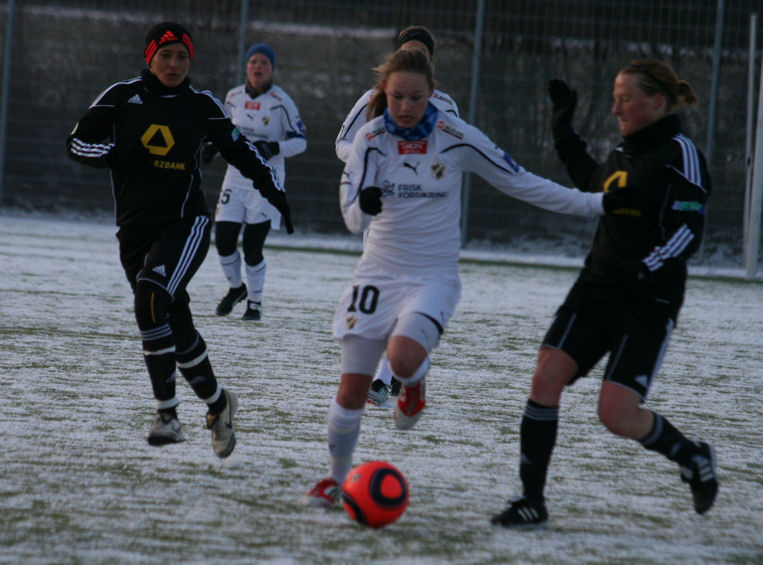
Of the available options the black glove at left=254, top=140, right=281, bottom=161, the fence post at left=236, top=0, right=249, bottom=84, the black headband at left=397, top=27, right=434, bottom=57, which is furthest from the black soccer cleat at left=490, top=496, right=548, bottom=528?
the fence post at left=236, top=0, right=249, bottom=84

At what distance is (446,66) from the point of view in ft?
51.9

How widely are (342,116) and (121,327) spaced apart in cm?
820

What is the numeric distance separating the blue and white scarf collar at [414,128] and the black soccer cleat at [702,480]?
1525 mm

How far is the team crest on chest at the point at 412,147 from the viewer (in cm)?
425

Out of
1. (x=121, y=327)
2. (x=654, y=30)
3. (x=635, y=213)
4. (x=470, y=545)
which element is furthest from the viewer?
(x=654, y=30)

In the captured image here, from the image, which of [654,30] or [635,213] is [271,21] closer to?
[654,30]

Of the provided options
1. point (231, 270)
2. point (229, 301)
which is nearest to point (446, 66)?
point (231, 270)

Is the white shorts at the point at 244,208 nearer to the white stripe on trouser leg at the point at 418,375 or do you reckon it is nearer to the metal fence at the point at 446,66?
the white stripe on trouser leg at the point at 418,375

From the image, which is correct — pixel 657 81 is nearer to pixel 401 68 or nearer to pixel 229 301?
pixel 401 68

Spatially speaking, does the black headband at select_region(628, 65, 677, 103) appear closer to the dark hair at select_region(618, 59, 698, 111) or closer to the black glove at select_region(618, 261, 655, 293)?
the dark hair at select_region(618, 59, 698, 111)

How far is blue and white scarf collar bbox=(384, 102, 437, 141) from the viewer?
4215 mm

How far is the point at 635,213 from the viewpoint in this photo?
4.15 metres

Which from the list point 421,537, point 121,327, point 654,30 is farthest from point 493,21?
point 421,537

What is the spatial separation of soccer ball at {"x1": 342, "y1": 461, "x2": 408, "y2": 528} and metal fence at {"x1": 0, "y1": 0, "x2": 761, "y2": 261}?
11692 mm
